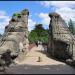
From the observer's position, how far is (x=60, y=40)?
20500 mm

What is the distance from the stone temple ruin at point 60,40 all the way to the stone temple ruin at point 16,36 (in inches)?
82.0

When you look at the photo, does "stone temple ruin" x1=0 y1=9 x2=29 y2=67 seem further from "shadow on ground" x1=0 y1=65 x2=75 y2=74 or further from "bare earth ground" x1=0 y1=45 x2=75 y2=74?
"shadow on ground" x1=0 y1=65 x2=75 y2=74

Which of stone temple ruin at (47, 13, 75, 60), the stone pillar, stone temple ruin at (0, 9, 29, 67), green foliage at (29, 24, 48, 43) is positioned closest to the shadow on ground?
stone temple ruin at (0, 9, 29, 67)

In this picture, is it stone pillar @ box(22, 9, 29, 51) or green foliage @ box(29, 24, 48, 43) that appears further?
green foliage @ box(29, 24, 48, 43)

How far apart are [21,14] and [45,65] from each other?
7338mm

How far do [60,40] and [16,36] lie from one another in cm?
300

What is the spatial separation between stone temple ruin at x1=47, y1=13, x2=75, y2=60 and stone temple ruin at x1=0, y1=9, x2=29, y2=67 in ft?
6.83

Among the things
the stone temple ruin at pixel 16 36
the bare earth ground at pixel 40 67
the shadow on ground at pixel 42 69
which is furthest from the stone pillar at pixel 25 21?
the shadow on ground at pixel 42 69

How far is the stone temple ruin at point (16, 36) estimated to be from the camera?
61.0 feet

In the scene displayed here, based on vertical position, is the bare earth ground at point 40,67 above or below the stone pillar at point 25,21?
below

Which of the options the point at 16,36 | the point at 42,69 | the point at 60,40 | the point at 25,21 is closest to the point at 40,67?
the point at 42,69

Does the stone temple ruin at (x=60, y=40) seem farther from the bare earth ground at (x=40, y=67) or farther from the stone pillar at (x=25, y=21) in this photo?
the stone pillar at (x=25, y=21)

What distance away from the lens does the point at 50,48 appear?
22594 mm

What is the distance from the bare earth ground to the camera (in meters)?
15.4
